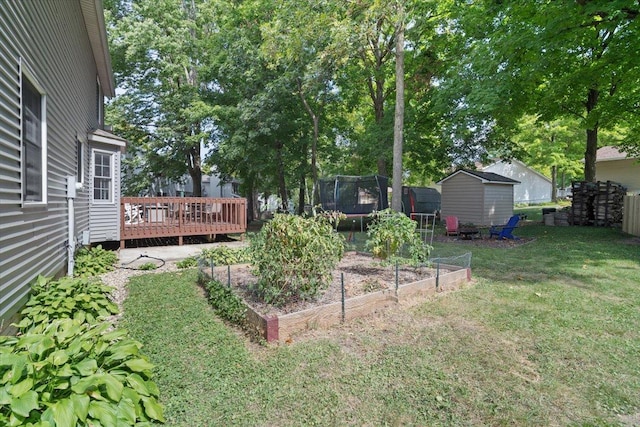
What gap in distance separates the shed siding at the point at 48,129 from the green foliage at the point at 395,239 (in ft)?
14.0

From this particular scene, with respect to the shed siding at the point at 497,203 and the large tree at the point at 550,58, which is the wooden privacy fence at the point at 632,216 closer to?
the large tree at the point at 550,58

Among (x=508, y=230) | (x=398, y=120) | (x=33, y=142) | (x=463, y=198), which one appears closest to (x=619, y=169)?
(x=463, y=198)

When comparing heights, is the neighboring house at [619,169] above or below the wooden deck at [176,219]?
above

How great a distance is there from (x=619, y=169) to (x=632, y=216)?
44.8ft

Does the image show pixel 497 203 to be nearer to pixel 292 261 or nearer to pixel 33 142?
pixel 292 261

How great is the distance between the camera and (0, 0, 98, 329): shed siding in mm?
2840

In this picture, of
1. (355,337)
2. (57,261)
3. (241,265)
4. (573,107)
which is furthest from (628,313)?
(573,107)

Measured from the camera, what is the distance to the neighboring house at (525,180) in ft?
112

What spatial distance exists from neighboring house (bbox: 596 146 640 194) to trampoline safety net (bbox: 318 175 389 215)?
15541mm

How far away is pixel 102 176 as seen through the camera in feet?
27.1

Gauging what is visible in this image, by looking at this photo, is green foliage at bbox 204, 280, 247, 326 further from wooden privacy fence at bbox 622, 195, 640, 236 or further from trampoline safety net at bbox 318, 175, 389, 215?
wooden privacy fence at bbox 622, 195, 640, 236

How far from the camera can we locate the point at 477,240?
10.4 metres

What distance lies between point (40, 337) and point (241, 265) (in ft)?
12.4

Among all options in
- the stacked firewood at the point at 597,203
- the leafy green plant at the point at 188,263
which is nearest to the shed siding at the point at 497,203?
the stacked firewood at the point at 597,203
